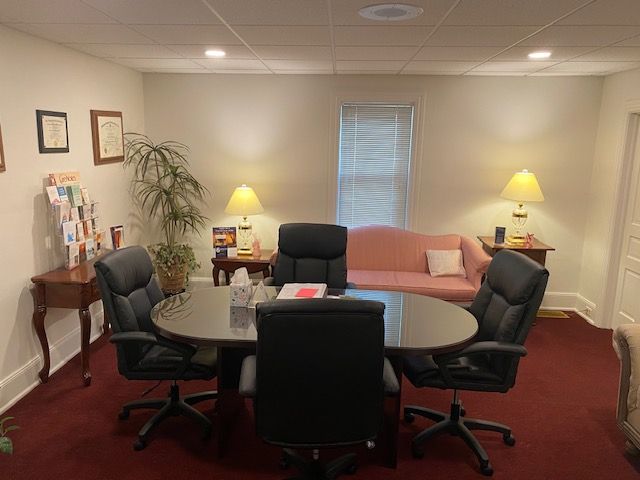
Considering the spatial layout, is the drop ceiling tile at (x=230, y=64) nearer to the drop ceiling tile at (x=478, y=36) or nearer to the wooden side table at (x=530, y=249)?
the drop ceiling tile at (x=478, y=36)

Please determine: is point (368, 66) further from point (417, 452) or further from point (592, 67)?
point (417, 452)

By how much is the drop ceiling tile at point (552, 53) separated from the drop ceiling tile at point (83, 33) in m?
2.52

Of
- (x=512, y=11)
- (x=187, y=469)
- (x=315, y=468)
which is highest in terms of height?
(x=512, y=11)

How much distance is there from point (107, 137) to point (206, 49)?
4.18 feet

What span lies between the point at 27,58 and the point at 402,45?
244 cm

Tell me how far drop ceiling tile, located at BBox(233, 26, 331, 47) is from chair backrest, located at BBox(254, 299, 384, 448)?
6.03 feet

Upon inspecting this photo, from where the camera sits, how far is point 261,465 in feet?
8.13

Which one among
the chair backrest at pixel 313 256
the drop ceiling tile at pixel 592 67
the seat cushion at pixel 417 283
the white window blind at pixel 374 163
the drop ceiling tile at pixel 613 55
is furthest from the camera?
the white window blind at pixel 374 163

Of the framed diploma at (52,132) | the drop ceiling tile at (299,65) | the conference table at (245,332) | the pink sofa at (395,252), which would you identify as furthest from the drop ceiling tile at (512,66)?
the framed diploma at (52,132)

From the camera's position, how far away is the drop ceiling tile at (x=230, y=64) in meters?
4.02

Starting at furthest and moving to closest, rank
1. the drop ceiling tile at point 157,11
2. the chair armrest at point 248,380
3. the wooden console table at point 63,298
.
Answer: the wooden console table at point 63,298 → the drop ceiling tile at point 157,11 → the chair armrest at point 248,380

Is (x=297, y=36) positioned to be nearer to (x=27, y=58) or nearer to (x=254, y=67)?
(x=254, y=67)

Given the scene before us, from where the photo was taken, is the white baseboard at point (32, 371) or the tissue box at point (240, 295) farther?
the white baseboard at point (32, 371)

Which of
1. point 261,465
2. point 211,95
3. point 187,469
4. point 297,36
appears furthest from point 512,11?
point 211,95
